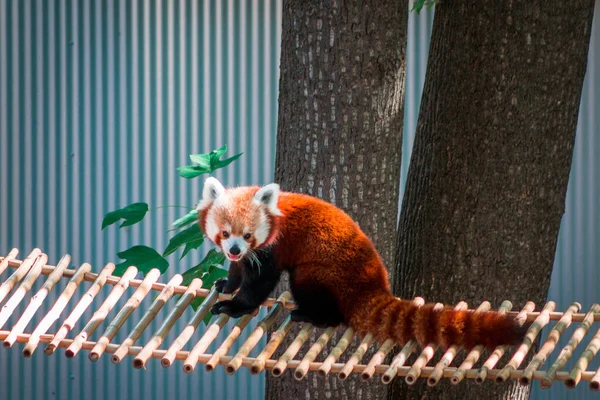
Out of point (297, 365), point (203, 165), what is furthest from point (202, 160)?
point (297, 365)

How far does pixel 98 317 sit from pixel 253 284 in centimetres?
49

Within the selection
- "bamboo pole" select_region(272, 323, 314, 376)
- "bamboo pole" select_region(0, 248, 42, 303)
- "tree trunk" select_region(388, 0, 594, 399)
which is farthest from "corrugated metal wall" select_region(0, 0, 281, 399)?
"bamboo pole" select_region(272, 323, 314, 376)

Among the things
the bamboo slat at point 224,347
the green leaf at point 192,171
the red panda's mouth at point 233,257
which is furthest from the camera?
the green leaf at point 192,171

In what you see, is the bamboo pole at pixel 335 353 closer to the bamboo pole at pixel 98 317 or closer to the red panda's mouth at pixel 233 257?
the red panda's mouth at pixel 233 257

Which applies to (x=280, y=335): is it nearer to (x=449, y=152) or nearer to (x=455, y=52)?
(x=449, y=152)

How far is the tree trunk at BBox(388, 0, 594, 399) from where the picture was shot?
3346mm

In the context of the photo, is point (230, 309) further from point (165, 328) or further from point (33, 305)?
point (33, 305)

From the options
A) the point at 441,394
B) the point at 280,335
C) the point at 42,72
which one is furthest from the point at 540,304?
the point at 42,72

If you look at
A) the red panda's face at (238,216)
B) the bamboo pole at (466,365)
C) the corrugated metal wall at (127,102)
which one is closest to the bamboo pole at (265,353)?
the red panda's face at (238,216)

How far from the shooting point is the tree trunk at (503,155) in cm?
335

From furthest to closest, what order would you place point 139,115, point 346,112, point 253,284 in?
point 139,115
point 346,112
point 253,284

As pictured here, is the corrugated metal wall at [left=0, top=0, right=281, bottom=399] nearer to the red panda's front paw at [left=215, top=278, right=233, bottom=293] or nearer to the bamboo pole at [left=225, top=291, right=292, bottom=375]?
the red panda's front paw at [left=215, top=278, right=233, bottom=293]

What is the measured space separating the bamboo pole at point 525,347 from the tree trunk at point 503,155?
675 mm

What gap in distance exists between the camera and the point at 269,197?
2650 millimetres
